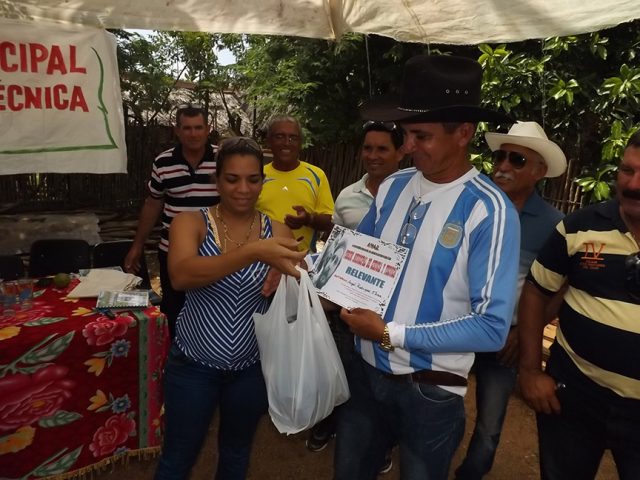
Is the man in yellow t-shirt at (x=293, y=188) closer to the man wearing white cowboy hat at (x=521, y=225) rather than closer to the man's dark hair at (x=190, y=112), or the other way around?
the man's dark hair at (x=190, y=112)

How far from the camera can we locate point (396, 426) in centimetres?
183

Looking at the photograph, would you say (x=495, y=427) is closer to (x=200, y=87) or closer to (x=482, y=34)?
(x=482, y=34)

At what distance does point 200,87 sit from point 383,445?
1461cm

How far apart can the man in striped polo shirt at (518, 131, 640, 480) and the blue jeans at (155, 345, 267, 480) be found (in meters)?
1.22

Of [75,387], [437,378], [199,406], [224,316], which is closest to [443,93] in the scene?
[437,378]

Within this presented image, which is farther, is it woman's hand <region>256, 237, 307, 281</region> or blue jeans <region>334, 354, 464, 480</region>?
woman's hand <region>256, 237, 307, 281</region>

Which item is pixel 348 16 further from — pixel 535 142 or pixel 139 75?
pixel 139 75

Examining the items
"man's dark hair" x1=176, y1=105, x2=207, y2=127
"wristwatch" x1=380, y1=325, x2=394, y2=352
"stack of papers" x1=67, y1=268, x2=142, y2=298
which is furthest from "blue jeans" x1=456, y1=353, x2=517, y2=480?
"man's dark hair" x1=176, y1=105, x2=207, y2=127

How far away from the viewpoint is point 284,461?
3.25 metres

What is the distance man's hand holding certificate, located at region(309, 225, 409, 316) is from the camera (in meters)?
1.67

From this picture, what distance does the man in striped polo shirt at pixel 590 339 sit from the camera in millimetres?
1733

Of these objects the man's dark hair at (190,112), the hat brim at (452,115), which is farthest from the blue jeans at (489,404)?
the man's dark hair at (190,112)

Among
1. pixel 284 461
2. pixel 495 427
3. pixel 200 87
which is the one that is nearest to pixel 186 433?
pixel 284 461

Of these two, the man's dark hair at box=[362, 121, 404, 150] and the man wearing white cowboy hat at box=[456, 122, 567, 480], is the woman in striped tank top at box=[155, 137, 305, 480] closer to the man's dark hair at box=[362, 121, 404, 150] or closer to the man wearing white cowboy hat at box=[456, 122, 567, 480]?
the man's dark hair at box=[362, 121, 404, 150]
